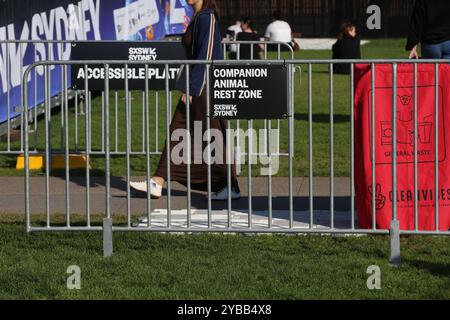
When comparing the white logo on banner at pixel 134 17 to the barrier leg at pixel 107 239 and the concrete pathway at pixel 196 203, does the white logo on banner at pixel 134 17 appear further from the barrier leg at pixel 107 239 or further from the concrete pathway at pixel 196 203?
the barrier leg at pixel 107 239

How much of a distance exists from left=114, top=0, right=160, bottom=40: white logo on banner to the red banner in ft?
50.9

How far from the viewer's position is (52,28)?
19281 mm

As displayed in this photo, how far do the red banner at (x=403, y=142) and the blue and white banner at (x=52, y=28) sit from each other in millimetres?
5392

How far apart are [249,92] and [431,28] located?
4301 millimetres

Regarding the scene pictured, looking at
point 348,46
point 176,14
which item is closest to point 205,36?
point 348,46

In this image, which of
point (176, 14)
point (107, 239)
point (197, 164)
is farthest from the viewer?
point (176, 14)

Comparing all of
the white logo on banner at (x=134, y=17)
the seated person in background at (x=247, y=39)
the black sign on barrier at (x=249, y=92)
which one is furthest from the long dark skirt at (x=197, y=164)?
the seated person in background at (x=247, y=39)

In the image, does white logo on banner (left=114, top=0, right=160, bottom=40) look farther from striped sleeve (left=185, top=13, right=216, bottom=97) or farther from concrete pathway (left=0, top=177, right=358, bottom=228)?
striped sleeve (left=185, top=13, right=216, bottom=97)

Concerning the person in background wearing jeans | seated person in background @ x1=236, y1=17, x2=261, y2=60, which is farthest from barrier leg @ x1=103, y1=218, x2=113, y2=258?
seated person in background @ x1=236, y1=17, x2=261, y2=60

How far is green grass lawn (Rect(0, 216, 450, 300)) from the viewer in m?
7.87

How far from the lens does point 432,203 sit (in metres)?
9.56

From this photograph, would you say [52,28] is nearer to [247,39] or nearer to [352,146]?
[352,146]

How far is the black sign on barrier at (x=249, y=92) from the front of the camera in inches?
359
